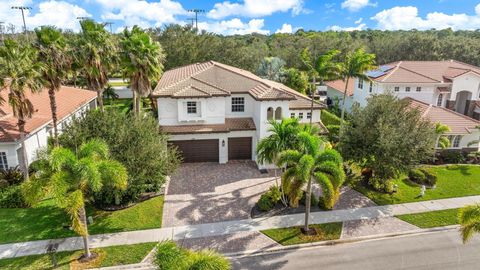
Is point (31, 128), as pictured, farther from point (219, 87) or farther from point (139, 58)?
point (219, 87)

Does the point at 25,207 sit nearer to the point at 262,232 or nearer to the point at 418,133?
the point at 262,232

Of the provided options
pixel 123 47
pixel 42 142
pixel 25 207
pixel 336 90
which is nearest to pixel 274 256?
pixel 25 207

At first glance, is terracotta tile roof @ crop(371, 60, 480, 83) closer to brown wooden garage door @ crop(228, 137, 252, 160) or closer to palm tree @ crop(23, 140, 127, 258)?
brown wooden garage door @ crop(228, 137, 252, 160)

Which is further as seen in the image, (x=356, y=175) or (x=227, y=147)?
(x=227, y=147)

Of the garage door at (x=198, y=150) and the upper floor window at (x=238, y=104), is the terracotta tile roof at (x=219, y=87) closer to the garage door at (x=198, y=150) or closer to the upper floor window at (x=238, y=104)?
the upper floor window at (x=238, y=104)

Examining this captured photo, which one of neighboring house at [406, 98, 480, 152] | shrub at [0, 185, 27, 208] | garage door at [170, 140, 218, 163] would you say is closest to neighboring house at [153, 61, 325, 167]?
garage door at [170, 140, 218, 163]

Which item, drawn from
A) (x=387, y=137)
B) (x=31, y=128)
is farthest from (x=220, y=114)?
(x=31, y=128)
